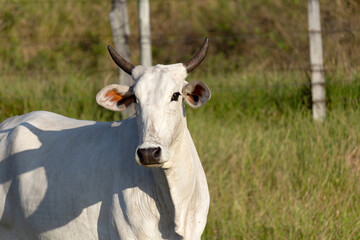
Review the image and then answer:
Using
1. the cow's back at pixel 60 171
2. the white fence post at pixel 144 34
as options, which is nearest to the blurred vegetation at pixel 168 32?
the white fence post at pixel 144 34

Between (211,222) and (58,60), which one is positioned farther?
(58,60)

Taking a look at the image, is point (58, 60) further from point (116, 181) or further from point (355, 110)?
point (116, 181)

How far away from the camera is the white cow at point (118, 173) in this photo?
305 cm

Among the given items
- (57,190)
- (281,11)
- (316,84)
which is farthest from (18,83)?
(281,11)

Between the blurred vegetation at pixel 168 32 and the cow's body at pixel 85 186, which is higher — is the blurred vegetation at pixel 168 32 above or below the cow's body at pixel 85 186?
above

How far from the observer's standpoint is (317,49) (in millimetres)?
6688

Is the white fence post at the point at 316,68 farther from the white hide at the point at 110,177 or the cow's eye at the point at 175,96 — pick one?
the cow's eye at the point at 175,96

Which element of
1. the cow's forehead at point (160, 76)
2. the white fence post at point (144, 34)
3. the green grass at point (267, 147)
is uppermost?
the white fence post at point (144, 34)

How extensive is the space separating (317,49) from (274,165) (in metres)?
1.99

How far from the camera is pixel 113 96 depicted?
3312 mm

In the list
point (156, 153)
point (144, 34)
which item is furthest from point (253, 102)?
point (156, 153)

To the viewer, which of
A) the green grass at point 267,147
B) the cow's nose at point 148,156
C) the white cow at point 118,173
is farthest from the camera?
the green grass at point 267,147

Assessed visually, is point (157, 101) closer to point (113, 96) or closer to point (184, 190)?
point (113, 96)

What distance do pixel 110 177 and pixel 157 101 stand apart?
0.59 meters
